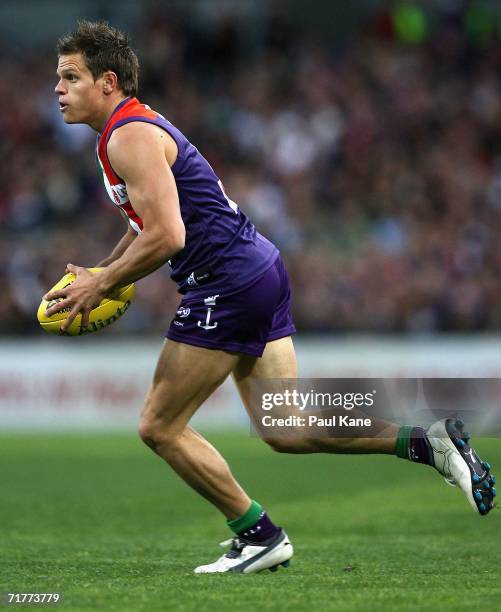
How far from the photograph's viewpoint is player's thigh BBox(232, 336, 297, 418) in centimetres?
634

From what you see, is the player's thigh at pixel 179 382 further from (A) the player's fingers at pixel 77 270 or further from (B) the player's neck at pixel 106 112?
(B) the player's neck at pixel 106 112

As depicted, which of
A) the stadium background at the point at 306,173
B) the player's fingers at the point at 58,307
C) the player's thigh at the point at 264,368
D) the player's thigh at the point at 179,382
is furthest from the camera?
the stadium background at the point at 306,173

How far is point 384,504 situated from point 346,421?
12.8ft

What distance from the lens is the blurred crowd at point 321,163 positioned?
17375 millimetres

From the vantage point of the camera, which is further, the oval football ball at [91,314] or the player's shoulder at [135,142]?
the oval football ball at [91,314]

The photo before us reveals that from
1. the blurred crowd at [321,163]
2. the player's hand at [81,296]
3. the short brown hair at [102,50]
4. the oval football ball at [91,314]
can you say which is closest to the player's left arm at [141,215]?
the player's hand at [81,296]

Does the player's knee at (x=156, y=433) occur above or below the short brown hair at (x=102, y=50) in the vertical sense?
below

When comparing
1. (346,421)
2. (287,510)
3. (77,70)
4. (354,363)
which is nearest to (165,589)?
(346,421)

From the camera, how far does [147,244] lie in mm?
5688

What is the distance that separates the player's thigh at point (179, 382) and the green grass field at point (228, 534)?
2.45 ft

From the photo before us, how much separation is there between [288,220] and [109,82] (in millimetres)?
12818

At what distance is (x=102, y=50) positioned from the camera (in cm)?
606

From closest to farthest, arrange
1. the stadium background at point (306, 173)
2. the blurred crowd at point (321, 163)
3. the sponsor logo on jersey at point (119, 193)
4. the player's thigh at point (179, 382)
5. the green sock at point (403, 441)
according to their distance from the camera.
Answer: the sponsor logo on jersey at point (119, 193)
the player's thigh at point (179, 382)
the green sock at point (403, 441)
the stadium background at point (306, 173)
the blurred crowd at point (321, 163)
